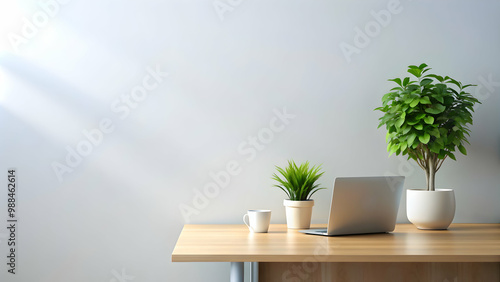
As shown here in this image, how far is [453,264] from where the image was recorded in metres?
1.90

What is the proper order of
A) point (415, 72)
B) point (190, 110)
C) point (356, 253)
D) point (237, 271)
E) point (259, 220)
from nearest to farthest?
point (356, 253)
point (237, 271)
point (259, 220)
point (415, 72)
point (190, 110)

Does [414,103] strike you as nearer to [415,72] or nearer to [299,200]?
[415,72]

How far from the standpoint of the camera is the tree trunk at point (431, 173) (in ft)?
7.30

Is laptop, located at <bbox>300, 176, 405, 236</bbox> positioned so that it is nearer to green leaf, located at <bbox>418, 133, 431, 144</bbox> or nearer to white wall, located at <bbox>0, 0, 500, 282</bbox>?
green leaf, located at <bbox>418, 133, 431, 144</bbox>

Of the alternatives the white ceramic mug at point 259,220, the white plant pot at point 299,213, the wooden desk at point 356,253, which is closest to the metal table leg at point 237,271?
the wooden desk at point 356,253

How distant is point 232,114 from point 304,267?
853 millimetres

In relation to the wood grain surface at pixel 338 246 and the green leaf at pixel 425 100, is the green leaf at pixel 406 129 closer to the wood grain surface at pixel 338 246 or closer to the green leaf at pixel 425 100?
the green leaf at pixel 425 100

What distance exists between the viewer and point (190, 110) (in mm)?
2434

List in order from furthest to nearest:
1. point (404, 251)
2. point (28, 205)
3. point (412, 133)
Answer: point (28, 205), point (412, 133), point (404, 251)

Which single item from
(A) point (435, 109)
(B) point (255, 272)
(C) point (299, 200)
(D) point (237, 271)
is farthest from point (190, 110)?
(A) point (435, 109)

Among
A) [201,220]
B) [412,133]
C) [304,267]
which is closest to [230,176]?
[201,220]

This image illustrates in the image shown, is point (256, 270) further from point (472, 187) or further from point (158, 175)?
Result: point (472, 187)

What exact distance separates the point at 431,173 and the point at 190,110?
1113 millimetres

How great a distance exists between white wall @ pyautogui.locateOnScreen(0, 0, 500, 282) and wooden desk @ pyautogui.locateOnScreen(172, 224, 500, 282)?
313 millimetres
